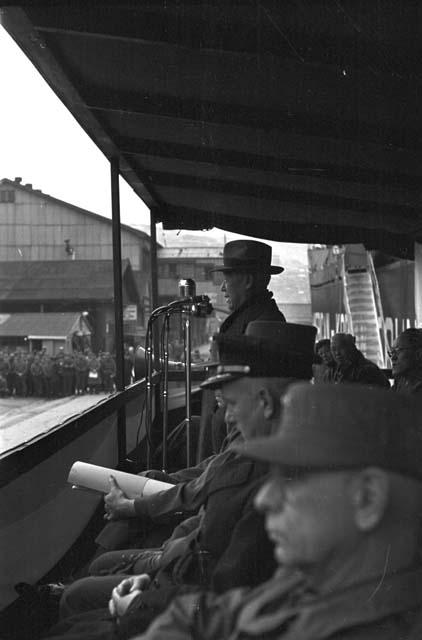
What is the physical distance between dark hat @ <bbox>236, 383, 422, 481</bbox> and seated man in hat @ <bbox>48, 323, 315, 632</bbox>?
0.26ft

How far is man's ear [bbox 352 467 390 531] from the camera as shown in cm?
136

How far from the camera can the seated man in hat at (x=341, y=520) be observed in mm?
1375

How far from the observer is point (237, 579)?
5.16 ft

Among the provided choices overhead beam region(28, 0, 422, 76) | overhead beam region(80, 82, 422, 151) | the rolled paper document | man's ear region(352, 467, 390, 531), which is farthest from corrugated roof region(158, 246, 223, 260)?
man's ear region(352, 467, 390, 531)

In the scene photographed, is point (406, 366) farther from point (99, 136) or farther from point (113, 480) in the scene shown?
point (99, 136)

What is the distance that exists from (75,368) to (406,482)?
2434 millimetres

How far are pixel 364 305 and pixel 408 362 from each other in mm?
1547

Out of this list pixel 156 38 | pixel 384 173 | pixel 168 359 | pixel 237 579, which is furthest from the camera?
pixel 168 359

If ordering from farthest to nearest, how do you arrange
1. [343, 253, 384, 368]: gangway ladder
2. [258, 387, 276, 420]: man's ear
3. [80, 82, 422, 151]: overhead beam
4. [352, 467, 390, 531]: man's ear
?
[343, 253, 384, 368]: gangway ladder < [80, 82, 422, 151]: overhead beam < [258, 387, 276, 420]: man's ear < [352, 467, 390, 531]: man's ear

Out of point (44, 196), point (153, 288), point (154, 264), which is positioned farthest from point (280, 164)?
point (153, 288)

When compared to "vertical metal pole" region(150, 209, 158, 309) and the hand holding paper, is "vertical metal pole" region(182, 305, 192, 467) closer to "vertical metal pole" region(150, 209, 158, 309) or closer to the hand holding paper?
"vertical metal pole" region(150, 209, 158, 309)

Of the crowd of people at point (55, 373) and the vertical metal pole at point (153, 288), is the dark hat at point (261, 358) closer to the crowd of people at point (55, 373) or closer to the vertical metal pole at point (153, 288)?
the crowd of people at point (55, 373)

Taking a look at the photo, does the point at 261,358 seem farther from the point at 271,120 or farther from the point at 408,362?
the point at 271,120

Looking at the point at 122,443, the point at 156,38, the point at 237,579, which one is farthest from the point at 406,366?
the point at 122,443
